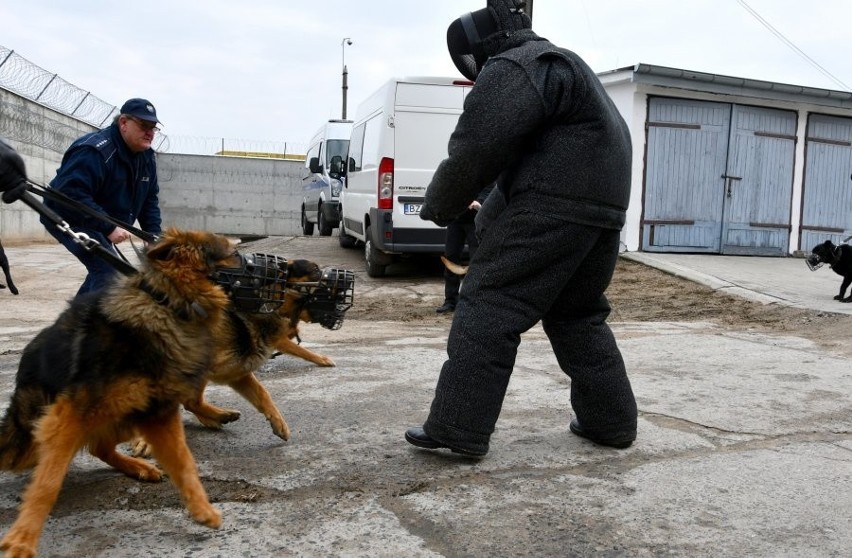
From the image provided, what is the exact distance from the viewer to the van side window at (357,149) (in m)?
12.3

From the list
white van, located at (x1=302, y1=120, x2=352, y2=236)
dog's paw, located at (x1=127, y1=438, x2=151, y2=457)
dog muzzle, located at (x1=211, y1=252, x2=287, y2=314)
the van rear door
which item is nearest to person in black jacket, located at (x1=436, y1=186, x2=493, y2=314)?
the van rear door

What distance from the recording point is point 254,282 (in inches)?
110

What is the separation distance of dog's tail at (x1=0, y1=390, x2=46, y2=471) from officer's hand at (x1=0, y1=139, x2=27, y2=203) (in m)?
0.92

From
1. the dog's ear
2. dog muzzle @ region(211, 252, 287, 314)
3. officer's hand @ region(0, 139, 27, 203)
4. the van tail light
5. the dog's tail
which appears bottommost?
the dog's tail

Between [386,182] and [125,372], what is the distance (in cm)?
814

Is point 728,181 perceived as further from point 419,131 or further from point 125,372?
point 125,372

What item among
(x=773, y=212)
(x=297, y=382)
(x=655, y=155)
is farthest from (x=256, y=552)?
(x=773, y=212)

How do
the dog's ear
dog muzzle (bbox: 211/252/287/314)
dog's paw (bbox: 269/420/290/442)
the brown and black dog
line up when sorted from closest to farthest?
the dog's ear → dog muzzle (bbox: 211/252/287/314) → the brown and black dog → dog's paw (bbox: 269/420/290/442)

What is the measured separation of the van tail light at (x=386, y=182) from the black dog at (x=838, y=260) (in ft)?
19.8

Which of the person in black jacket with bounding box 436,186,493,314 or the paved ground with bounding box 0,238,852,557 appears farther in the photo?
the person in black jacket with bounding box 436,186,493,314

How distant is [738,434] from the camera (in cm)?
364

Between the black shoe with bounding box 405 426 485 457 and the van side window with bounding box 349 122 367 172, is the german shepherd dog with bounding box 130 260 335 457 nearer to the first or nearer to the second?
the black shoe with bounding box 405 426 485 457

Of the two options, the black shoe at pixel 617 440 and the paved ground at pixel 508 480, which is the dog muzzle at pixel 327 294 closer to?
the paved ground at pixel 508 480

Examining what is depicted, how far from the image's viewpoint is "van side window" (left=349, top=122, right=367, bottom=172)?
1231 cm
